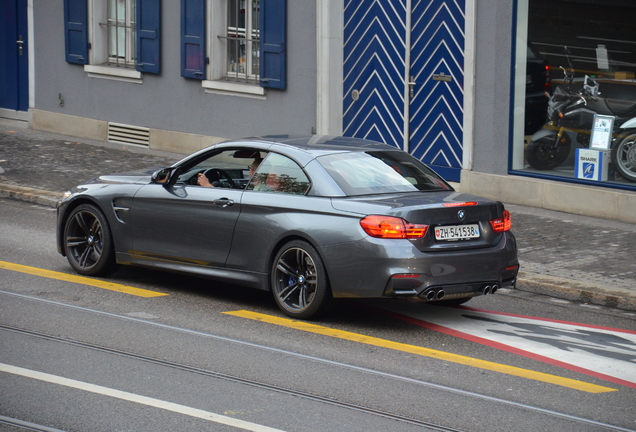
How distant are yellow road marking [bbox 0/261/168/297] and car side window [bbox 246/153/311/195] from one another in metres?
1.41

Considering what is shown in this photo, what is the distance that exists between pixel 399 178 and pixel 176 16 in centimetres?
1134

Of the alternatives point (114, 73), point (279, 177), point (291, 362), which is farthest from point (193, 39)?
point (291, 362)

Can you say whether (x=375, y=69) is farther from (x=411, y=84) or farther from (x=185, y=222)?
(x=185, y=222)

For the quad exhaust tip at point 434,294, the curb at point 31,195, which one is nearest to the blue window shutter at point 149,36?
the curb at point 31,195

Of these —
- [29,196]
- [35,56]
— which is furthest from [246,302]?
[35,56]

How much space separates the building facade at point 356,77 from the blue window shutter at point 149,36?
0.10ft

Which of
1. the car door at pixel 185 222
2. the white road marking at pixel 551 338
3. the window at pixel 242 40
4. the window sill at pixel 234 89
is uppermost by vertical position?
the window at pixel 242 40

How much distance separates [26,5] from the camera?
2159 cm

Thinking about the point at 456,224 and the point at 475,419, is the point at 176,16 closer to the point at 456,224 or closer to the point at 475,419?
the point at 456,224

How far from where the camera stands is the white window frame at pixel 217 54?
1800 cm

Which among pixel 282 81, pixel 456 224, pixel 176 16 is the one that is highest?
pixel 176 16

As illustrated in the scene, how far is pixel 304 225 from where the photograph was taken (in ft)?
26.1

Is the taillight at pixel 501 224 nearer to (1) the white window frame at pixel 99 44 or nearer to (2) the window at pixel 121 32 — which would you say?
(2) the window at pixel 121 32

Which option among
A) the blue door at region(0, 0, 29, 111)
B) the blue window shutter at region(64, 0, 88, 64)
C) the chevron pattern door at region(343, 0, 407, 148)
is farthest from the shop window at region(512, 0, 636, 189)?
the blue door at region(0, 0, 29, 111)
